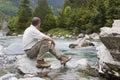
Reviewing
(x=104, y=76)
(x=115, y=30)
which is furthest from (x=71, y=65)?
(x=115, y=30)

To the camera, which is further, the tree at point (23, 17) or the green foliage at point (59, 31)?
the tree at point (23, 17)

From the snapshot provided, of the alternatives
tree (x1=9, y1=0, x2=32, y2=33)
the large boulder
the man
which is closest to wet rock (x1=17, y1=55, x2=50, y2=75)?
the man

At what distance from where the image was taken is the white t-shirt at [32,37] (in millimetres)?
11578

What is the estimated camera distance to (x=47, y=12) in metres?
86.9

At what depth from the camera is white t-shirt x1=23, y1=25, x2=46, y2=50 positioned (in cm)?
1158

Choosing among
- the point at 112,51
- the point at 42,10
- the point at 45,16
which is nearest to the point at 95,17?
the point at 45,16

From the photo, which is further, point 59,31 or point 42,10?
point 42,10

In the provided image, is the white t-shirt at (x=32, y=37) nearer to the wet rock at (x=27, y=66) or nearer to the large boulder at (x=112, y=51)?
the wet rock at (x=27, y=66)

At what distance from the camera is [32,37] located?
11703mm

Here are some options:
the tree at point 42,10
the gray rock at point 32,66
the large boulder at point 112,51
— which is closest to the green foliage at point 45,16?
the tree at point 42,10

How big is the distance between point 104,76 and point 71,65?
233 cm

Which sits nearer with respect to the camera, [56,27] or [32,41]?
[32,41]

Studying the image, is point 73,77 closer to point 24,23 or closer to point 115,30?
point 115,30

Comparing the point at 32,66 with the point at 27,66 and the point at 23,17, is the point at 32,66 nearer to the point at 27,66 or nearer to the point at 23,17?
the point at 27,66
